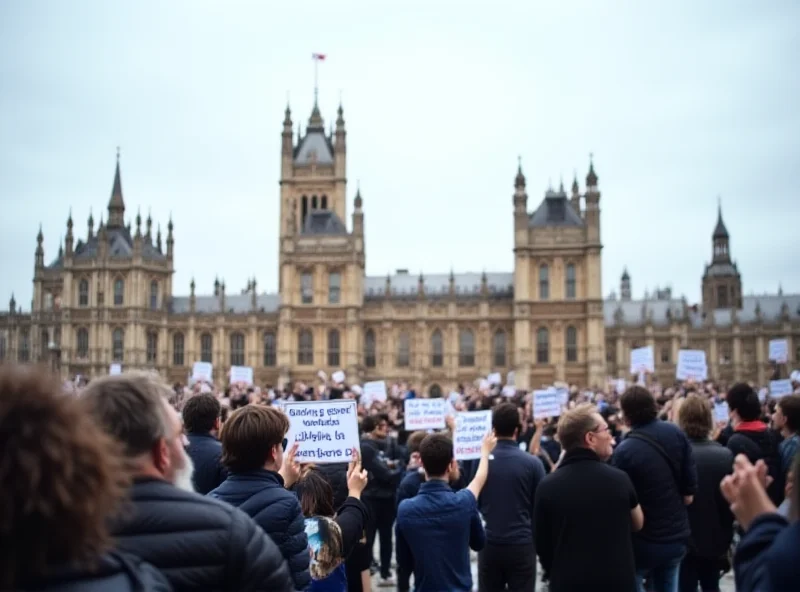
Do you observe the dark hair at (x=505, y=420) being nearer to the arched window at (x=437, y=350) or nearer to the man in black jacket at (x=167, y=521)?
the man in black jacket at (x=167, y=521)

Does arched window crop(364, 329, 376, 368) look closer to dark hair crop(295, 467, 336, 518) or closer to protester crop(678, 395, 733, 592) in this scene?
protester crop(678, 395, 733, 592)

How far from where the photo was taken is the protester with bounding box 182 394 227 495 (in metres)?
6.29

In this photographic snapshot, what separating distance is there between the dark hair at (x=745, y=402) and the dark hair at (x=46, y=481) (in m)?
6.90

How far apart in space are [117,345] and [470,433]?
55347 millimetres

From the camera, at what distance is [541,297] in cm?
5388

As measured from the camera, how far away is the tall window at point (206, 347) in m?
60.5

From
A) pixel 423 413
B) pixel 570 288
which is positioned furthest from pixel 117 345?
pixel 423 413

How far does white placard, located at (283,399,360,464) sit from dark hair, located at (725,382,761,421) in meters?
3.79

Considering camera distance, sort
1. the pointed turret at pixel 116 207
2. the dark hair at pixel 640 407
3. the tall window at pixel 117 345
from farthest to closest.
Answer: the pointed turret at pixel 116 207, the tall window at pixel 117 345, the dark hair at pixel 640 407

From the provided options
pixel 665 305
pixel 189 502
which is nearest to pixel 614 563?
pixel 189 502

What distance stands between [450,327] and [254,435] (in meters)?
52.2

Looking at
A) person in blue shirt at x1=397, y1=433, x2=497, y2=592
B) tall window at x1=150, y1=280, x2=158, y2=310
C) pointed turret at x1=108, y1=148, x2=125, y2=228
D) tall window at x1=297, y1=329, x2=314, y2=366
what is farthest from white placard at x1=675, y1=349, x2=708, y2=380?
pointed turret at x1=108, y1=148, x2=125, y2=228

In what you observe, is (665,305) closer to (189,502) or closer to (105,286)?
(105,286)

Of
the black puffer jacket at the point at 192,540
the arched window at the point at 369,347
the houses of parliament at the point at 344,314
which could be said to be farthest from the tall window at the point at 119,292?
the black puffer jacket at the point at 192,540
